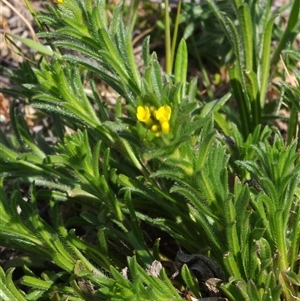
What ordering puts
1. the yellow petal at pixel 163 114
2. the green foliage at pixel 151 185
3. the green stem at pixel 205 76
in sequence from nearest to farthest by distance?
the yellow petal at pixel 163 114 → the green foliage at pixel 151 185 → the green stem at pixel 205 76

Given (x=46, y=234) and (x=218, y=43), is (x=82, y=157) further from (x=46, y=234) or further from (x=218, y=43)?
(x=218, y=43)

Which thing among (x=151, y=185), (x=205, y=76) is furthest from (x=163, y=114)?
(x=205, y=76)

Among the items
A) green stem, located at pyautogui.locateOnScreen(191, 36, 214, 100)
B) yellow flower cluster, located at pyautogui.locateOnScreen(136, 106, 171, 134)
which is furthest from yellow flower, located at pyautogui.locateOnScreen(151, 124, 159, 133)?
green stem, located at pyautogui.locateOnScreen(191, 36, 214, 100)

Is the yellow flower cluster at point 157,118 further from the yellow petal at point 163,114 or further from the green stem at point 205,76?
the green stem at point 205,76

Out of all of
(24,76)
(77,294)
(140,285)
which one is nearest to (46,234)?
(77,294)

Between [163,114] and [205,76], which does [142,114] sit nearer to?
[163,114]

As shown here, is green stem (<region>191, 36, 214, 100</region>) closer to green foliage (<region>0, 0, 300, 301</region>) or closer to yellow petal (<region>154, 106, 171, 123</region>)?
green foliage (<region>0, 0, 300, 301</region>)

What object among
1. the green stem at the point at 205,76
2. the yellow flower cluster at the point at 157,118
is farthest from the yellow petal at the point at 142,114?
the green stem at the point at 205,76
